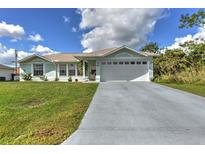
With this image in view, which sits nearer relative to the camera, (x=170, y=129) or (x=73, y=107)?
(x=170, y=129)

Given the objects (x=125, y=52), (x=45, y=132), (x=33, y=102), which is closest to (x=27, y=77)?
→ (x=125, y=52)

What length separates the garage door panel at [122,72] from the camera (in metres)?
20.6

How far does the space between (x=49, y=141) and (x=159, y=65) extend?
64.6 ft

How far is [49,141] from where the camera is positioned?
14.1 ft

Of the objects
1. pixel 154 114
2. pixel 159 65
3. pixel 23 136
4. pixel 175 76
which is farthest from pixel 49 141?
pixel 159 65

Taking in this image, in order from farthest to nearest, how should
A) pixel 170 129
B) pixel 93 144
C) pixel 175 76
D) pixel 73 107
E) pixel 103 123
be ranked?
pixel 175 76 → pixel 73 107 → pixel 103 123 → pixel 170 129 → pixel 93 144

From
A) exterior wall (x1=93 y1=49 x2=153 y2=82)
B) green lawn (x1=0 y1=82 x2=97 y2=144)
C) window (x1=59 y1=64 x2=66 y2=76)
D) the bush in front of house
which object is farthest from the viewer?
window (x1=59 y1=64 x2=66 y2=76)

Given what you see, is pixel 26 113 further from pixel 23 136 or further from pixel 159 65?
pixel 159 65

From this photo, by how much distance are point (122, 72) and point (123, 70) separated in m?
0.25

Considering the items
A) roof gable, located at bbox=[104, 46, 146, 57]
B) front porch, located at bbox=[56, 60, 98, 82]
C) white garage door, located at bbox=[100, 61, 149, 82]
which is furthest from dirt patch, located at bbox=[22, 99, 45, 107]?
front porch, located at bbox=[56, 60, 98, 82]

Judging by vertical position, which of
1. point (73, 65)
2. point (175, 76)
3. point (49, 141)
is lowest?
point (49, 141)

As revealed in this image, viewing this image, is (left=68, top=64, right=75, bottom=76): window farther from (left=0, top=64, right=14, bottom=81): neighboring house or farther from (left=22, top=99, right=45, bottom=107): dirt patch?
(left=0, top=64, right=14, bottom=81): neighboring house

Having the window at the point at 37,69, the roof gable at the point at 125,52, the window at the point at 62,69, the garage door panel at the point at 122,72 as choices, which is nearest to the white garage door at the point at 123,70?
the garage door panel at the point at 122,72

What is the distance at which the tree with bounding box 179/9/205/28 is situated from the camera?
71.7ft
